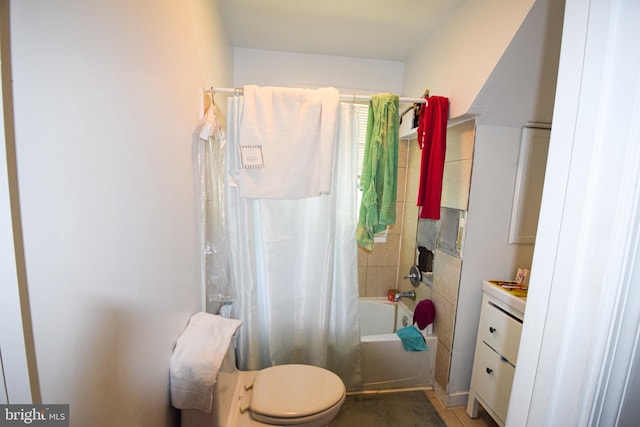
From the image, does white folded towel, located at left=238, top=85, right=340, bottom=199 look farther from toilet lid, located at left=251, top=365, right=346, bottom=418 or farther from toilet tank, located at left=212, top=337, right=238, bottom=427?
toilet lid, located at left=251, top=365, right=346, bottom=418

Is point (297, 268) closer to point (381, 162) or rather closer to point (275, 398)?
point (275, 398)

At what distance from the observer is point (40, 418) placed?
41 centimetres

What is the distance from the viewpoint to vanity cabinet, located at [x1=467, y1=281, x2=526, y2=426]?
4.34ft

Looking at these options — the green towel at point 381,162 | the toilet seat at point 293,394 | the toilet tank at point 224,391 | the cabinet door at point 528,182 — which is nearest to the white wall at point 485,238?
the cabinet door at point 528,182

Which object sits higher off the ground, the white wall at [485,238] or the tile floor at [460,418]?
the white wall at [485,238]

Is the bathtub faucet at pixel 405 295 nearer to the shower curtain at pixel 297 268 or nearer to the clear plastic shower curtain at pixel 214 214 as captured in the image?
the shower curtain at pixel 297 268

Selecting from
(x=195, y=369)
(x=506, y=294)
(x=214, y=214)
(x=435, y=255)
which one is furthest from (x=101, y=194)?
(x=435, y=255)

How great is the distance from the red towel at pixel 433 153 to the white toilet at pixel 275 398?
44.2 inches

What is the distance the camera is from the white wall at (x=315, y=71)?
2105 millimetres

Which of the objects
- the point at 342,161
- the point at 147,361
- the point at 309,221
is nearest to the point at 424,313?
the point at 309,221

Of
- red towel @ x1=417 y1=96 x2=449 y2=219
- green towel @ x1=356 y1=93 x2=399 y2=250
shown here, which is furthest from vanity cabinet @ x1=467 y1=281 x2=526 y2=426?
green towel @ x1=356 y1=93 x2=399 y2=250

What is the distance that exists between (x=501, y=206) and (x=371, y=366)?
1421 mm

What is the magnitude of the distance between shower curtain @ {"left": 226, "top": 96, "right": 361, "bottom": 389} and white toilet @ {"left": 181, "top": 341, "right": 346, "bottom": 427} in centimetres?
29

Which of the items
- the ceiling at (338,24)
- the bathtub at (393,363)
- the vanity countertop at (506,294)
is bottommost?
the bathtub at (393,363)
